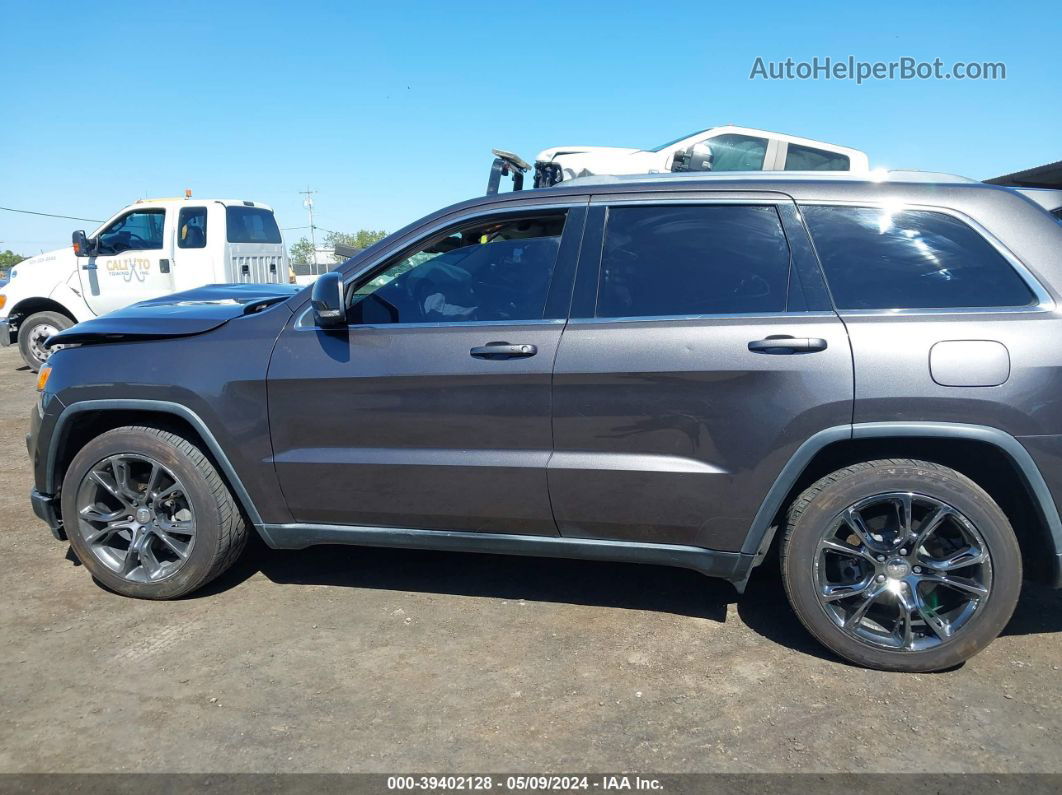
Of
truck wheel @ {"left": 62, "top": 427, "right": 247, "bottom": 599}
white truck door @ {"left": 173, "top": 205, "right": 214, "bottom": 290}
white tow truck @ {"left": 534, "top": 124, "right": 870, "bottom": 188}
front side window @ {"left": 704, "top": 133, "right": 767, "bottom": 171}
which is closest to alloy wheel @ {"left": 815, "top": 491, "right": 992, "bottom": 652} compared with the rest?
truck wheel @ {"left": 62, "top": 427, "right": 247, "bottom": 599}

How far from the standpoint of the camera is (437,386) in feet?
10.6

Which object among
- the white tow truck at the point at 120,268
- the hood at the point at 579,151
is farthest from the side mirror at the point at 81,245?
the hood at the point at 579,151

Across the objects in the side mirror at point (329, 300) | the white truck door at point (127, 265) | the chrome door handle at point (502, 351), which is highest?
the white truck door at point (127, 265)

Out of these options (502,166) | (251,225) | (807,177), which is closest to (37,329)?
(251,225)

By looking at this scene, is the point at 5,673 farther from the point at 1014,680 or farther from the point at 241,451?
the point at 1014,680

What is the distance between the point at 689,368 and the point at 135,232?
991 cm

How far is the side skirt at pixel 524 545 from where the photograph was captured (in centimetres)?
314

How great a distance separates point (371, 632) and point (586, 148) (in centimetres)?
628

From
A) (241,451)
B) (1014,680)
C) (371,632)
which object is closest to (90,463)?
(241,451)

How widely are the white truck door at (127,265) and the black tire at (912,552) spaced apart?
9.66 metres

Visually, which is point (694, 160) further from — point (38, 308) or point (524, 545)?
A: point (38, 308)

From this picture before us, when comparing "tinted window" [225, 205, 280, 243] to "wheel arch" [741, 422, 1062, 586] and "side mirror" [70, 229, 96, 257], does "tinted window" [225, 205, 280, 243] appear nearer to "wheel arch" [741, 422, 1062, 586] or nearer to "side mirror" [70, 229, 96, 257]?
"side mirror" [70, 229, 96, 257]

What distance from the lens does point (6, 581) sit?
395cm

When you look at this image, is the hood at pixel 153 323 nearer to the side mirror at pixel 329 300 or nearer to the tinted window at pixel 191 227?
the side mirror at pixel 329 300
